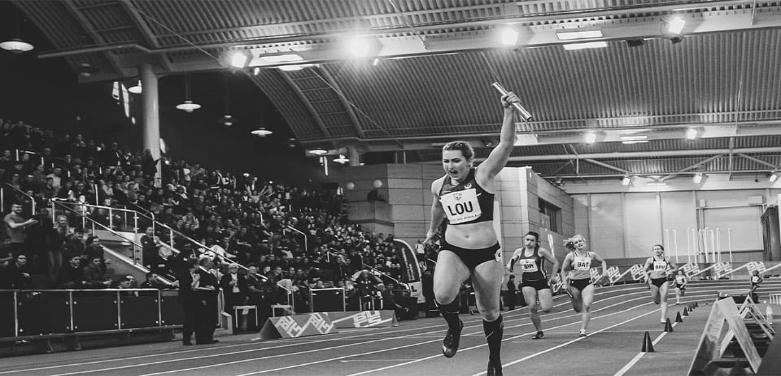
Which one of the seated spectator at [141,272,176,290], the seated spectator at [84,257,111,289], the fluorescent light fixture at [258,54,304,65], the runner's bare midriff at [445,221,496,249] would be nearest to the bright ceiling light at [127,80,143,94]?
the fluorescent light fixture at [258,54,304,65]

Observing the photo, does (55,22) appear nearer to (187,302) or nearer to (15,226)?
(15,226)

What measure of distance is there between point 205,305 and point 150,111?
1531cm

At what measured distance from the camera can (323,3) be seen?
30.8 m

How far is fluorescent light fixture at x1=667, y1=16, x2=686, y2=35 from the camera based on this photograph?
29922 millimetres

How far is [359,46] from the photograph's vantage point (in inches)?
1256

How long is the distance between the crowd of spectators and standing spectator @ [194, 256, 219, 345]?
677mm

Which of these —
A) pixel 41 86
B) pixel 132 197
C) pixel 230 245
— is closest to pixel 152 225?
pixel 132 197

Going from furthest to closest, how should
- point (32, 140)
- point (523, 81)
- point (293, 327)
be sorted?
point (523, 81)
point (32, 140)
point (293, 327)

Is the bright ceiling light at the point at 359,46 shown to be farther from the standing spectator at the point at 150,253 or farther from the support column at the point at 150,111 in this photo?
the standing spectator at the point at 150,253

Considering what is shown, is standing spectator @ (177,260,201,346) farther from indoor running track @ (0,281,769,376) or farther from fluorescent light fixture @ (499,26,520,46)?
fluorescent light fixture @ (499,26,520,46)

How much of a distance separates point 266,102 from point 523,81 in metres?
12.4

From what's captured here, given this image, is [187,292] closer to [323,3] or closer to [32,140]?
[32,140]

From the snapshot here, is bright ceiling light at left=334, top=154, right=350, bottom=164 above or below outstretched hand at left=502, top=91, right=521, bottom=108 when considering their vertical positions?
above

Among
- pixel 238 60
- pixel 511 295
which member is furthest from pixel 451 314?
pixel 511 295
